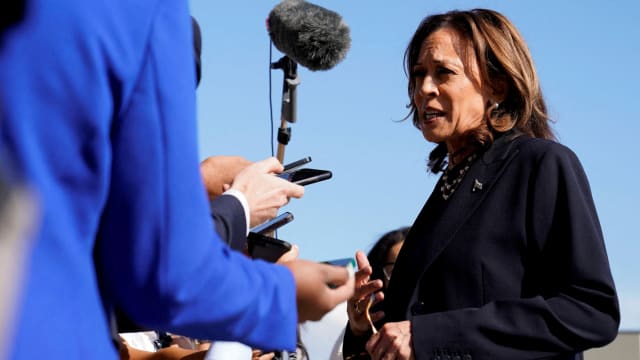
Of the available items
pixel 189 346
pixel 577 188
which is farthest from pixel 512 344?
pixel 189 346

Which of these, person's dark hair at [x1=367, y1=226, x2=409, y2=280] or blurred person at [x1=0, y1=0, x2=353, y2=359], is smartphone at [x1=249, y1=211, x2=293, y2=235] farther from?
person's dark hair at [x1=367, y1=226, x2=409, y2=280]

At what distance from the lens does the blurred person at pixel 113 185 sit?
1.36 meters

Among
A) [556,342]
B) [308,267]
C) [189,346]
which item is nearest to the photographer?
[308,267]

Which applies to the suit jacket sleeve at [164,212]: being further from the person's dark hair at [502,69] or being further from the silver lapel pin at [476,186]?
the person's dark hair at [502,69]

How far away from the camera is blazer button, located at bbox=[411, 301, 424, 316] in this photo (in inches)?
125

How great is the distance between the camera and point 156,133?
1.45 metres

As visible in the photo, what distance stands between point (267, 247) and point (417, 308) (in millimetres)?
1108


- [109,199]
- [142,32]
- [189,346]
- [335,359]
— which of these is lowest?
[335,359]

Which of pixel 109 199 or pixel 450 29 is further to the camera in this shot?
pixel 450 29

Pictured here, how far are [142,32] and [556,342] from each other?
1931mm

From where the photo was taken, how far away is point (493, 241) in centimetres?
309

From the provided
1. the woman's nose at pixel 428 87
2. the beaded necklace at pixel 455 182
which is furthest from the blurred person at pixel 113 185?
the woman's nose at pixel 428 87

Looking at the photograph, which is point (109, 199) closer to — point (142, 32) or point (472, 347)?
point (142, 32)

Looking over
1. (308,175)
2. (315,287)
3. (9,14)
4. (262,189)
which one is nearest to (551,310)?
(308,175)
